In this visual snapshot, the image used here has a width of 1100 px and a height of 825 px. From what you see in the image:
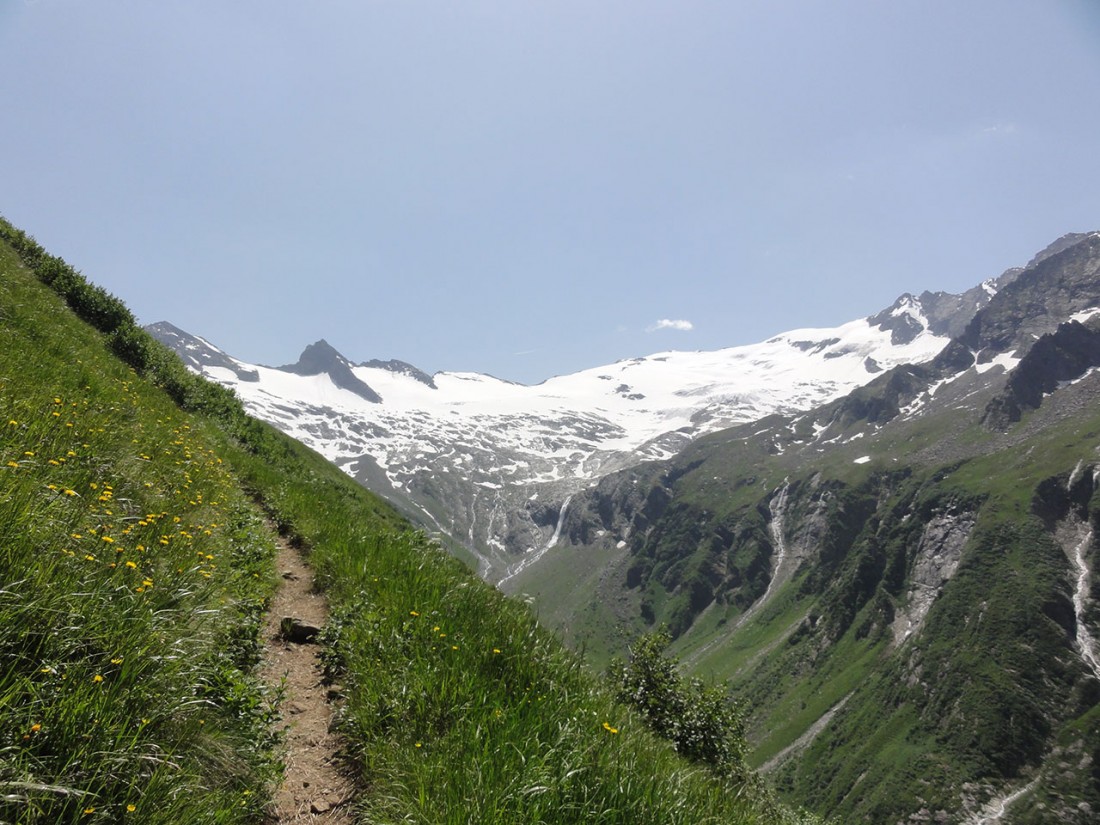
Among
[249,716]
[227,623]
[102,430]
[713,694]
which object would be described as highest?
[102,430]


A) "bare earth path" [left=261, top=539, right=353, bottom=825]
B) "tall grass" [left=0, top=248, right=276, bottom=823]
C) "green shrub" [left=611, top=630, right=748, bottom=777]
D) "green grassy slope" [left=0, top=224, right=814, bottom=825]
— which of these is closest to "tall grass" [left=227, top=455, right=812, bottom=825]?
"green grassy slope" [left=0, top=224, right=814, bottom=825]

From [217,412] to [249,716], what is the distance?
816 inches

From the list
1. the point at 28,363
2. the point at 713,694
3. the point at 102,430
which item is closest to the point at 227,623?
the point at 102,430

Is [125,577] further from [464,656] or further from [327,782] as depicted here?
[464,656]

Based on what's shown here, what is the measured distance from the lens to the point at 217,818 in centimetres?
379

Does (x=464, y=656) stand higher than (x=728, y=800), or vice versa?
(x=464, y=656)

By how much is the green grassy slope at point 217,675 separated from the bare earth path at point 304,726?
275mm

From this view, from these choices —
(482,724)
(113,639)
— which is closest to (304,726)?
(482,724)

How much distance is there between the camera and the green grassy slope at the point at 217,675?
347 cm

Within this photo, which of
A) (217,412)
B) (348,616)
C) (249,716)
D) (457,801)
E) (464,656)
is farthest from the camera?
(217,412)

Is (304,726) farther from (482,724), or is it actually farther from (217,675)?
(482,724)

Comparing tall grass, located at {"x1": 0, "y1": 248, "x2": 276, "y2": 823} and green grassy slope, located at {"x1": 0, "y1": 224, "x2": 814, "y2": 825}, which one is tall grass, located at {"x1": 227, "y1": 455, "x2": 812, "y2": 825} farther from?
tall grass, located at {"x1": 0, "y1": 248, "x2": 276, "y2": 823}

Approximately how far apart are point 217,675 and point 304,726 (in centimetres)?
122

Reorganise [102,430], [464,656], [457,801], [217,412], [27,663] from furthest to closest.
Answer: [217,412], [102,430], [464,656], [457,801], [27,663]
